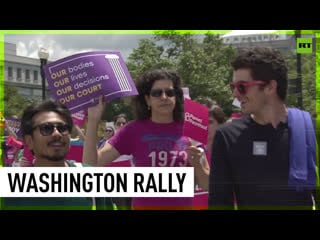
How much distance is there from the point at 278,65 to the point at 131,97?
1.29 metres

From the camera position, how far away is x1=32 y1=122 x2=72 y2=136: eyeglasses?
3109 millimetres

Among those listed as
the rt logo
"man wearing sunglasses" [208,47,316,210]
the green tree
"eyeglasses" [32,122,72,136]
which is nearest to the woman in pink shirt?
"eyeglasses" [32,122,72,136]

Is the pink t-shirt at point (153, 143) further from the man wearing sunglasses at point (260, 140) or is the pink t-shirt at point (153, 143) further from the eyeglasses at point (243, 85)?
the eyeglasses at point (243, 85)

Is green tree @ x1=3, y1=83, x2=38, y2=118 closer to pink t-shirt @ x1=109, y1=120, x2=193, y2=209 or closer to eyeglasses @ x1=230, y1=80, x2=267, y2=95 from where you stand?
pink t-shirt @ x1=109, y1=120, x2=193, y2=209

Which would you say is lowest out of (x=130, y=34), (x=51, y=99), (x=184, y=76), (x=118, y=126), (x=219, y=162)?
(x=219, y=162)

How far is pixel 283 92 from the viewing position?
3189 mm

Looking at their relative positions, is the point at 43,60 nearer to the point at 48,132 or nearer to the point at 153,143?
the point at 48,132

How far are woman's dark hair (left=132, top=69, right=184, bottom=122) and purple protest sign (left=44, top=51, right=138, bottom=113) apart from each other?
2.5 inches

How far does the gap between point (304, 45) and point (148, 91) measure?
4.66ft

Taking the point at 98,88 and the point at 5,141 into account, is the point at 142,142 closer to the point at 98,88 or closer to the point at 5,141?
the point at 98,88

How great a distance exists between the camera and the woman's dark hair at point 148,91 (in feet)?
10.5

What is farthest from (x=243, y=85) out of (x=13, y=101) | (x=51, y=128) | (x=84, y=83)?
(x=13, y=101)

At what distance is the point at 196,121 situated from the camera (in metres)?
3.21

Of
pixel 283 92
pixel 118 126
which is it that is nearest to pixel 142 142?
pixel 118 126
